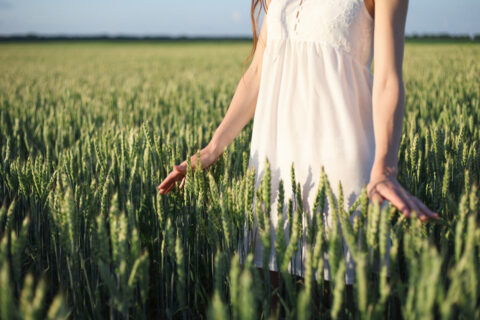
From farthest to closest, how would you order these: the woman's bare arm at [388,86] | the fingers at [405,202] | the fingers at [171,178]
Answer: the fingers at [171,178]
the woman's bare arm at [388,86]
the fingers at [405,202]

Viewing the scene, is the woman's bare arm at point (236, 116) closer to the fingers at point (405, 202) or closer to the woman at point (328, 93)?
the woman at point (328, 93)

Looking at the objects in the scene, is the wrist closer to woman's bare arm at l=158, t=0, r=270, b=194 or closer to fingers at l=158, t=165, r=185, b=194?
woman's bare arm at l=158, t=0, r=270, b=194

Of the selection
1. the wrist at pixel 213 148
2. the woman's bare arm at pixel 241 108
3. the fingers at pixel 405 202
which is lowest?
the fingers at pixel 405 202

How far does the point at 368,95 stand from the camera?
3.41ft

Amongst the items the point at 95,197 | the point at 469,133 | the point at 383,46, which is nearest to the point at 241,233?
the point at 95,197

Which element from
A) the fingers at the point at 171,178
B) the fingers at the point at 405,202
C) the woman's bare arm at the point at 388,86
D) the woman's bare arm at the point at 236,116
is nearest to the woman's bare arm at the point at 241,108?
the woman's bare arm at the point at 236,116

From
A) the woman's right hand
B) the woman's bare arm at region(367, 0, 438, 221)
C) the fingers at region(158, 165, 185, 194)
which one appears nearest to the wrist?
the woman's right hand

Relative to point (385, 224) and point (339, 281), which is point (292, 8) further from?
point (339, 281)

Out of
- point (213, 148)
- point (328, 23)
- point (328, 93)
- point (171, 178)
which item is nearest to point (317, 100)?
point (328, 93)

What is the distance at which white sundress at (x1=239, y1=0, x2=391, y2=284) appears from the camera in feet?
3.22

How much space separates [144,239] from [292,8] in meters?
0.85

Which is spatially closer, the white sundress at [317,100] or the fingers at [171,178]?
the white sundress at [317,100]

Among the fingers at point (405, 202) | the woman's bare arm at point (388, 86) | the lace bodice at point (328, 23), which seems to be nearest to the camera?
the fingers at point (405, 202)

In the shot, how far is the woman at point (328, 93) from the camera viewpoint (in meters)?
0.86
